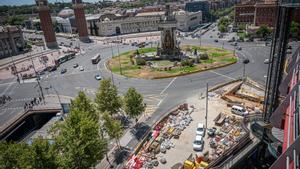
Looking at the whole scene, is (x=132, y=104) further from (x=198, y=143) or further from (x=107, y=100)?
(x=198, y=143)

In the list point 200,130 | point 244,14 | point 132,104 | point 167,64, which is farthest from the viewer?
point 244,14

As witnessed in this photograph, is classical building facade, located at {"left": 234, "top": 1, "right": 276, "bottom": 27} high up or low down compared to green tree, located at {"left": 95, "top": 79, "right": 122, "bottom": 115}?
up

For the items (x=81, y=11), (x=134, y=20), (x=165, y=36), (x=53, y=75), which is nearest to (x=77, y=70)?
(x=53, y=75)

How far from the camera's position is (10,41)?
398 ft

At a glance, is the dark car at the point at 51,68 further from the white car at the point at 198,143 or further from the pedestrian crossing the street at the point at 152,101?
the white car at the point at 198,143

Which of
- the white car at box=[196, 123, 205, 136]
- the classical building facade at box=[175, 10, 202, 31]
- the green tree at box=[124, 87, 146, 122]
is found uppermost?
the classical building facade at box=[175, 10, 202, 31]

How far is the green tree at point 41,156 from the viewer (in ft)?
82.8

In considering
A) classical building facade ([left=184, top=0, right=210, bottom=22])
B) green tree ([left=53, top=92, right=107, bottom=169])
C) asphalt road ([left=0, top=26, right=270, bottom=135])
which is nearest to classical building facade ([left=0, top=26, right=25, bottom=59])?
asphalt road ([left=0, top=26, right=270, bottom=135])

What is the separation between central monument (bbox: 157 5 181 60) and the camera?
8869 cm

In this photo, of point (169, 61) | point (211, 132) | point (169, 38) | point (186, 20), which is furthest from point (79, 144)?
point (186, 20)

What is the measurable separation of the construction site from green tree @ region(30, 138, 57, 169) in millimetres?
11040

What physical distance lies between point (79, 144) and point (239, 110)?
30645mm

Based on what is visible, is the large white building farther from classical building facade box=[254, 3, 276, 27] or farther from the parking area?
the parking area

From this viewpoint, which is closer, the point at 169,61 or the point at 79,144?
the point at 79,144
